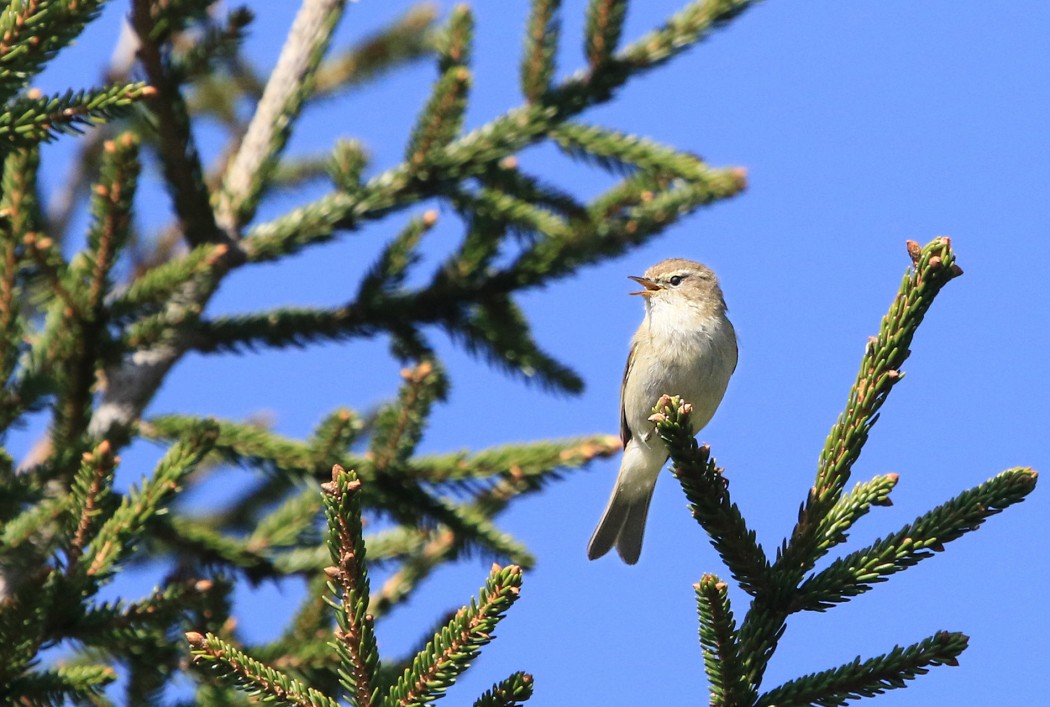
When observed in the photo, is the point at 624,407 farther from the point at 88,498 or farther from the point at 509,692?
the point at 509,692

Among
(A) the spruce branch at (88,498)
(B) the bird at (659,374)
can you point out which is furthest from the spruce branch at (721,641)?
(B) the bird at (659,374)

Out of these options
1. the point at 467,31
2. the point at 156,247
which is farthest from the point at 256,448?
the point at 156,247

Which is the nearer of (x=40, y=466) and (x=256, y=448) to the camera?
(x=40, y=466)

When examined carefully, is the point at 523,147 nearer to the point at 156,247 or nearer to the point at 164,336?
the point at 164,336

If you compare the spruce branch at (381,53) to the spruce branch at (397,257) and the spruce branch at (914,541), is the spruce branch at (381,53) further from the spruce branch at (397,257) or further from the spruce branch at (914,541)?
the spruce branch at (914,541)

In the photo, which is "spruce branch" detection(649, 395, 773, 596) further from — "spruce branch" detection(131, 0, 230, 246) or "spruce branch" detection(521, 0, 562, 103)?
"spruce branch" detection(131, 0, 230, 246)

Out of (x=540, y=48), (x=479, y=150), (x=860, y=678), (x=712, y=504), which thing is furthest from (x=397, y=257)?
(x=860, y=678)

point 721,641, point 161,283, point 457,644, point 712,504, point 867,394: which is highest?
point 161,283
